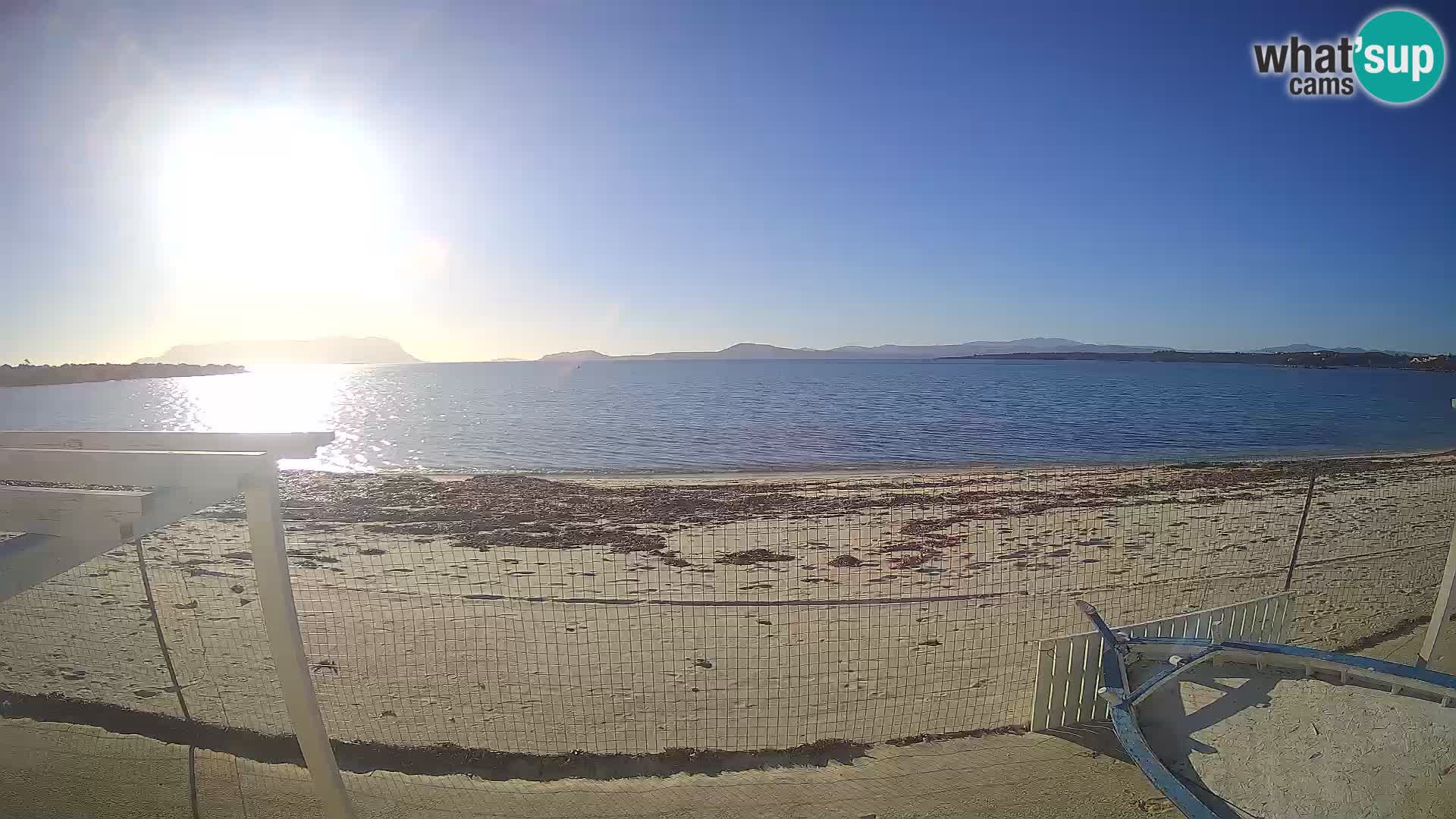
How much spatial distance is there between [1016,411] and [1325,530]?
4004cm

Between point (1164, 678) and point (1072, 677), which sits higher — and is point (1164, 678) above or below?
above

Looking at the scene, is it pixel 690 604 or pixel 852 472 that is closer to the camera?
pixel 690 604

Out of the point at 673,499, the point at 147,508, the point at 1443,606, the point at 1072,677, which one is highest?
the point at 147,508

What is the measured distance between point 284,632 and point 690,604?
21.7 ft

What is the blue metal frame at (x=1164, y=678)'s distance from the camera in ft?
10.5

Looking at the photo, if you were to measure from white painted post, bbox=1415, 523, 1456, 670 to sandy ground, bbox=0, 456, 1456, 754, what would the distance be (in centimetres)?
176

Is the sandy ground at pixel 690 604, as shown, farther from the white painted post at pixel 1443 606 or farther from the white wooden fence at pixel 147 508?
the white wooden fence at pixel 147 508

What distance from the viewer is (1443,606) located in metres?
5.54

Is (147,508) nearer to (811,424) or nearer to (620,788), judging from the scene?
(620,788)

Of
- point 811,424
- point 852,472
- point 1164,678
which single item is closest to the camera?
point 1164,678

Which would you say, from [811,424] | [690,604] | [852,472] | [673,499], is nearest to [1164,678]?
[690,604]

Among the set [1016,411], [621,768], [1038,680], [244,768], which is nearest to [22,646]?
[244,768]

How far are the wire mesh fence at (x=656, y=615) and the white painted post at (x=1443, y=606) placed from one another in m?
1.67

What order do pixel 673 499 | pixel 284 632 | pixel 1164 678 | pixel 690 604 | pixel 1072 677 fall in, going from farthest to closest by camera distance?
pixel 673 499 < pixel 690 604 < pixel 1072 677 < pixel 1164 678 < pixel 284 632
